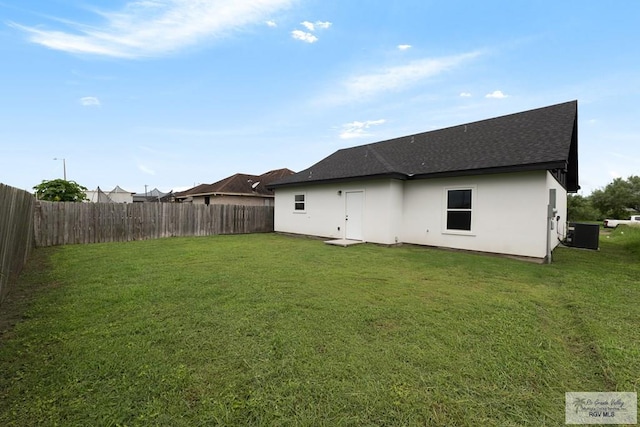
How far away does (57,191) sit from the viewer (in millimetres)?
18438

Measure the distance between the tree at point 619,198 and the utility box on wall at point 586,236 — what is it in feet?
119

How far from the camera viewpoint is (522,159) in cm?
758

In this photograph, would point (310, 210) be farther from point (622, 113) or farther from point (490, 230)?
point (622, 113)

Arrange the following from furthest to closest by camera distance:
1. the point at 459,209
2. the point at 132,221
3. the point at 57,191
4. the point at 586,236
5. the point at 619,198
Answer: the point at 619,198 < the point at 57,191 < the point at 132,221 < the point at 586,236 < the point at 459,209

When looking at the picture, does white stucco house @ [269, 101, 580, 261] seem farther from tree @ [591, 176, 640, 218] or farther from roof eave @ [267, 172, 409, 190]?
tree @ [591, 176, 640, 218]

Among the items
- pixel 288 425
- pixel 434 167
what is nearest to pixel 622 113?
pixel 434 167

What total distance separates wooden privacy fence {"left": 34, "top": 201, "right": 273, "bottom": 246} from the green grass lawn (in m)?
5.85

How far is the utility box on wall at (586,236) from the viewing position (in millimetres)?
9914

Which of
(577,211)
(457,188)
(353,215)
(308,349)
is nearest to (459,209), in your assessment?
(457,188)

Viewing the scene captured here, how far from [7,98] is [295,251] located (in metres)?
12.5

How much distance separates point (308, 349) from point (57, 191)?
2354cm

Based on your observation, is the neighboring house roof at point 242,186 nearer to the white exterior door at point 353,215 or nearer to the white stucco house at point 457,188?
the white stucco house at point 457,188

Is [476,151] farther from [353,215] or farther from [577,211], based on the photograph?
[577,211]

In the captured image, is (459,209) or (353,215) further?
(353,215)
